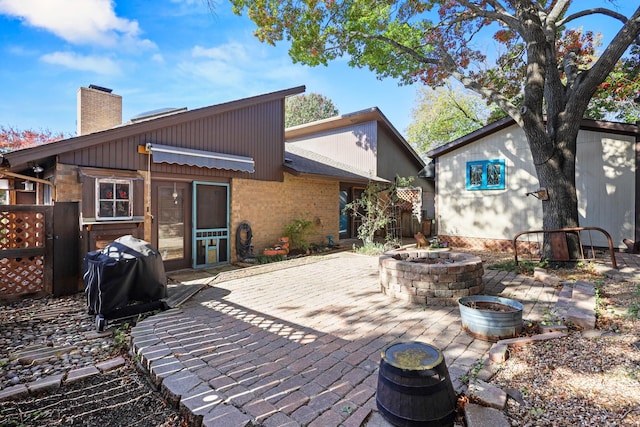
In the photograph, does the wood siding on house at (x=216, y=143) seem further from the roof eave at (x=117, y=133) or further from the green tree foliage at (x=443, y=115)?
the green tree foliage at (x=443, y=115)

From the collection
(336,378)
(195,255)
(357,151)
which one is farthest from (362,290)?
(357,151)

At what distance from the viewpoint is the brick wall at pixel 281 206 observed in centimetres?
873

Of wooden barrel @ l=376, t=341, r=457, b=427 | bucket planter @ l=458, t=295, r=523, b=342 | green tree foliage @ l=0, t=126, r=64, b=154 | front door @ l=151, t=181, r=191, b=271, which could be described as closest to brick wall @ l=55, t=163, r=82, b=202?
front door @ l=151, t=181, r=191, b=271

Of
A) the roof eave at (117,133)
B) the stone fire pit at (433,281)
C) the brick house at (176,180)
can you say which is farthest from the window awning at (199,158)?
the stone fire pit at (433,281)

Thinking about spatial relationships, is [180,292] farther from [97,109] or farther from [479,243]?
[479,243]

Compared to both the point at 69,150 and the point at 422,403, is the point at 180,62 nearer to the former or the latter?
the point at 69,150

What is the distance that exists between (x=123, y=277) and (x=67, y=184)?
293cm

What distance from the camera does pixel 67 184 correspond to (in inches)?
226

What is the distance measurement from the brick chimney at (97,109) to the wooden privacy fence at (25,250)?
16.1ft

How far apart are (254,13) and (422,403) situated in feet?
30.4

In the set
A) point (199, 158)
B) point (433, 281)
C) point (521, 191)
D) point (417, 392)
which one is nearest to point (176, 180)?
point (199, 158)

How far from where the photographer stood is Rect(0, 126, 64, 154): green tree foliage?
1509 centimetres

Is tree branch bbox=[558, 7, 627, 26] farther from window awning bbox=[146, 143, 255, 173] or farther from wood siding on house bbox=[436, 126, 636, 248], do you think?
window awning bbox=[146, 143, 255, 173]

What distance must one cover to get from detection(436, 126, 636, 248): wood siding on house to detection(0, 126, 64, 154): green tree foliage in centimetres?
1799
